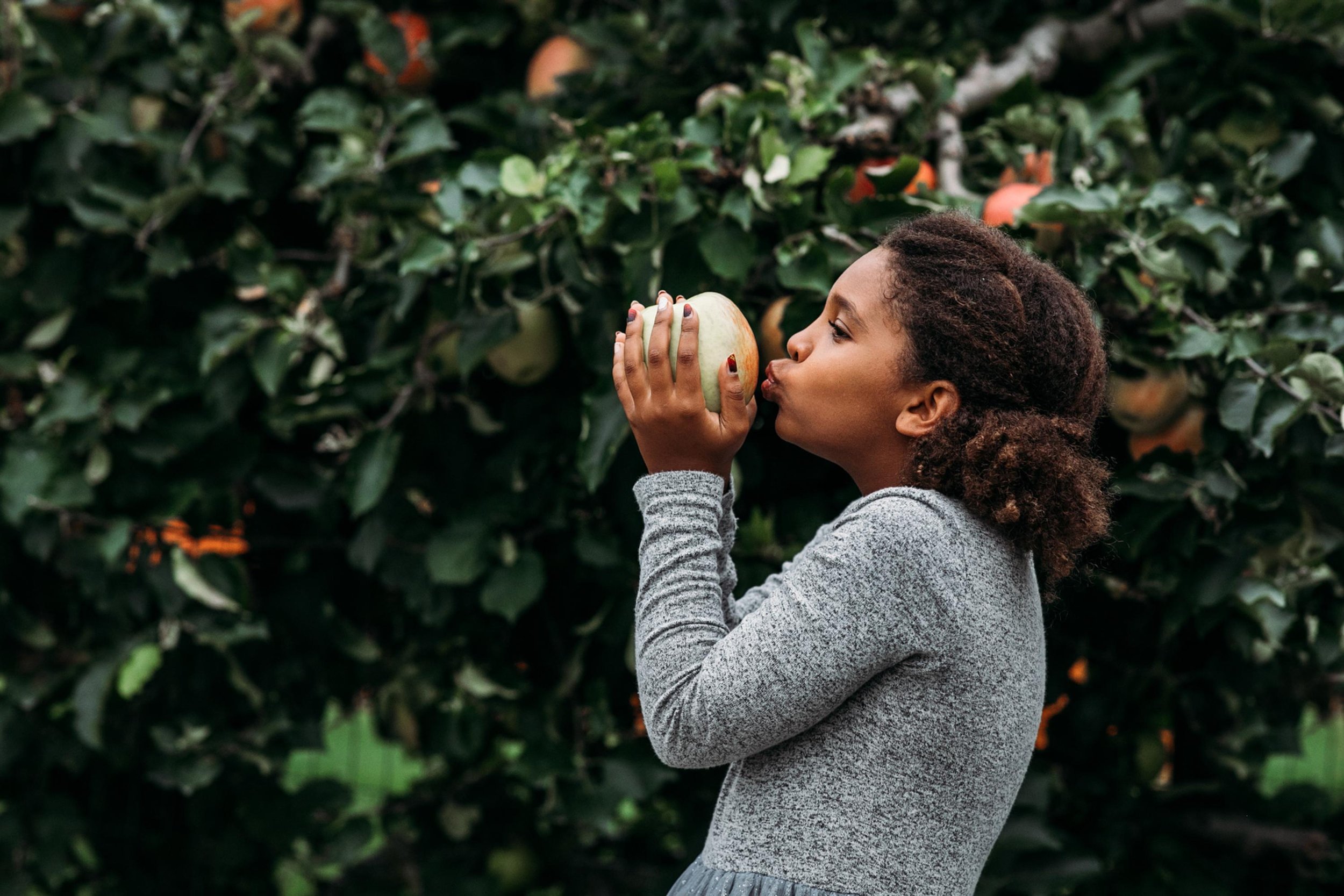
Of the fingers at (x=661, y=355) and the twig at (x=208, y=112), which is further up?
the fingers at (x=661, y=355)

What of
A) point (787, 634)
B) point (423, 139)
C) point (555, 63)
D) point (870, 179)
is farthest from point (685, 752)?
point (555, 63)

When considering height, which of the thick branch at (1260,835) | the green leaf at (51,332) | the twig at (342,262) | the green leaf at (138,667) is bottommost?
the thick branch at (1260,835)

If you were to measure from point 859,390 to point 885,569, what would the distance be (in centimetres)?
13

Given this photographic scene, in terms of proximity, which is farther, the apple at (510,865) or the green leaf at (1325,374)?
the apple at (510,865)

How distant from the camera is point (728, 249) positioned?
4.38ft

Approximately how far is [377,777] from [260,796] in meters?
1.99

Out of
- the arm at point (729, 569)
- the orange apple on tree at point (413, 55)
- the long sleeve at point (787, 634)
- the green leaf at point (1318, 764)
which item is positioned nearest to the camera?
the long sleeve at point (787, 634)

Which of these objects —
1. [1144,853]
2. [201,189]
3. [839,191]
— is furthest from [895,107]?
[1144,853]

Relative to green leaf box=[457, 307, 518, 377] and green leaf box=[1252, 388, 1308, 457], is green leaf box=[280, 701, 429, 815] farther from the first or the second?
green leaf box=[1252, 388, 1308, 457]

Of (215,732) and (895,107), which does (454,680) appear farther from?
(895,107)

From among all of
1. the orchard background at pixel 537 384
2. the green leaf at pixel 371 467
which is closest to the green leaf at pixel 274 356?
the orchard background at pixel 537 384

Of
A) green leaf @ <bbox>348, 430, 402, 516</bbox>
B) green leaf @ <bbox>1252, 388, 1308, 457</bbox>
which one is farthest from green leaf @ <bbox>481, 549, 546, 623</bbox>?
green leaf @ <bbox>1252, 388, 1308, 457</bbox>

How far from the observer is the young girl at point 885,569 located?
79 cm

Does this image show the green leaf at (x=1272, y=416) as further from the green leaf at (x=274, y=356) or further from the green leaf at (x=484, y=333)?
the green leaf at (x=274, y=356)
